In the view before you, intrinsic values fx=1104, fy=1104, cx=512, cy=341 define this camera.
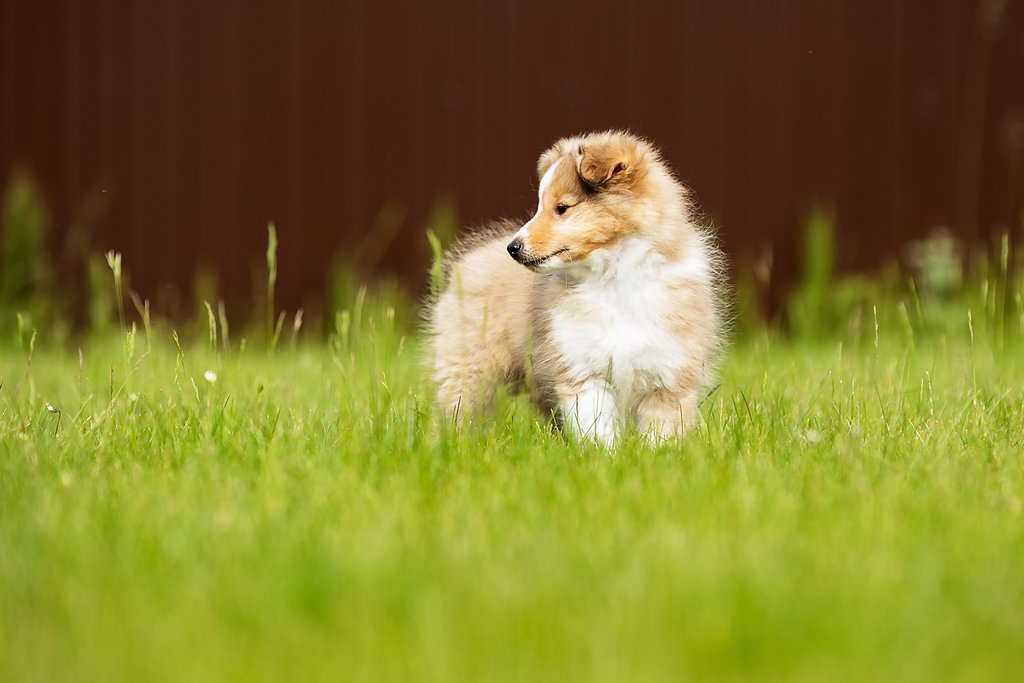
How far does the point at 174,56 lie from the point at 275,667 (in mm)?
6025

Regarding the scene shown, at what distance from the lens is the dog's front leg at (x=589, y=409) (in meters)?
3.45

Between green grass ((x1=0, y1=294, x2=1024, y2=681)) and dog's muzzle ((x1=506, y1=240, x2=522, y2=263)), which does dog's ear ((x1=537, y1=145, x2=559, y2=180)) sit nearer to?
dog's muzzle ((x1=506, y1=240, x2=522, y2=263))

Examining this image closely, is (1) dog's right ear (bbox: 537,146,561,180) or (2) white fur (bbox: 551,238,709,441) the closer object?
(2) white fur (bbox: 551,238,709,441)

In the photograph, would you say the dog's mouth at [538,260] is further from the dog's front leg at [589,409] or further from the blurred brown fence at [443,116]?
the blurred brown fence at [443,116]

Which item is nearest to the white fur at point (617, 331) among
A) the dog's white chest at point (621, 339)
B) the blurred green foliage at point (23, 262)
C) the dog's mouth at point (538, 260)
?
the dog's white chest at point (621, 339)

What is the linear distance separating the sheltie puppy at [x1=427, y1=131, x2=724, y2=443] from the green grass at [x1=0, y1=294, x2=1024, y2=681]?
0.19m

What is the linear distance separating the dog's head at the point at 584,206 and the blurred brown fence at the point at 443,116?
3.35 m

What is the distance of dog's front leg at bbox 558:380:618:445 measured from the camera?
345cm

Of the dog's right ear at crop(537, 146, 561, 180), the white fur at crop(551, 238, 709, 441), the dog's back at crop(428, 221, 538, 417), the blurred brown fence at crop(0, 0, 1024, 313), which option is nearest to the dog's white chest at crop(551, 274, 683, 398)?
the white fur at crop(551, 238, 709, 441)

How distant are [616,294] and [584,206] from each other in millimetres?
303

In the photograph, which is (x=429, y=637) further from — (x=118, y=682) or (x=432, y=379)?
(x=432, y=379)

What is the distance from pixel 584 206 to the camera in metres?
3.55

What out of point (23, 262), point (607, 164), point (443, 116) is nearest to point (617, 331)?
point (607, 164)

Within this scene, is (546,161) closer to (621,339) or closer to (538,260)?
(538,260)
